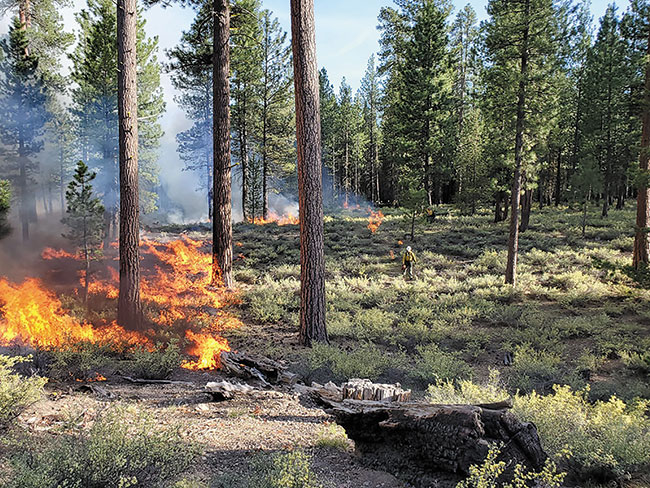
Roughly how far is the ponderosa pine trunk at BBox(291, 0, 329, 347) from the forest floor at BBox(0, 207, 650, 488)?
1045 millimetres

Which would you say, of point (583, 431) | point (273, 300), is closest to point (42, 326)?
point (273, 300)

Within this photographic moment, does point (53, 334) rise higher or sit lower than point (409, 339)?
higher

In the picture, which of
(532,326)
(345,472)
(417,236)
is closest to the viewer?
Result: (345,472)

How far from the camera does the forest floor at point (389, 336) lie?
423 cm

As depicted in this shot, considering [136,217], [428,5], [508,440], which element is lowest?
[508,440]

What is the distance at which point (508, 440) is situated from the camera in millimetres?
3273

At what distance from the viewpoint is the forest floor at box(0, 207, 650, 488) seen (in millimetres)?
4230

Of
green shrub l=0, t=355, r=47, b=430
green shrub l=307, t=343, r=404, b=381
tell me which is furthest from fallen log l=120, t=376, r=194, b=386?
green shrub l=307, t=343, r=404, b=381

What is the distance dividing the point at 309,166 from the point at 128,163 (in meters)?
4.39

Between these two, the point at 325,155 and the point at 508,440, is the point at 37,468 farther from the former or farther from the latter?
the point at 325,155

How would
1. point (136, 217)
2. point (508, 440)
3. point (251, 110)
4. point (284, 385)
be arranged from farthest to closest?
point (251, 110), point (136, 217), point (284, 385), point (508, 440)

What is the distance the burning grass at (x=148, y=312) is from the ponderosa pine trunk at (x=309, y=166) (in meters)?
2.30

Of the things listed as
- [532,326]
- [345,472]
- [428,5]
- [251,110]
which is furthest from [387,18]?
[345,472]

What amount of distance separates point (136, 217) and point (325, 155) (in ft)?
127
